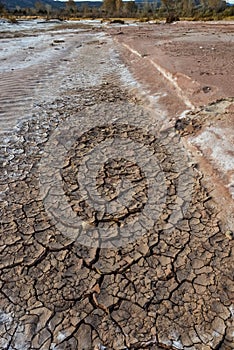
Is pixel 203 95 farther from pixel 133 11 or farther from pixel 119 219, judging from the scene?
pixel 133 11

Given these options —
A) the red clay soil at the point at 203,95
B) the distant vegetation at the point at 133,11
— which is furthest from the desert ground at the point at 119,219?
the distant vegetation at the point at 133,11

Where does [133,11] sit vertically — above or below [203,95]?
above

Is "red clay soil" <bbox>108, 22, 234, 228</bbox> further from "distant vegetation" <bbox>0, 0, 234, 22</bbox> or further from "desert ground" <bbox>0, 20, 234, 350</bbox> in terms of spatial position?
"distant vegetation" <bbox>0, 0, 234, 22</bbox>

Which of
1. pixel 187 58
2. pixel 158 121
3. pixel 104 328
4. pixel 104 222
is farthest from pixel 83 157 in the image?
pixel 187 58

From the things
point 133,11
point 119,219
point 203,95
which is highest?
point 133,11

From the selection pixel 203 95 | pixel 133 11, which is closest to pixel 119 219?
pixel 203 95

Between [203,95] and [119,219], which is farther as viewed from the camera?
[203,95]

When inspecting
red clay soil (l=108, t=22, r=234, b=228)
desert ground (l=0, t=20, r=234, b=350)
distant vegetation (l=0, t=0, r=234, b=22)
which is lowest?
desert ground (l=0, t=20, r=234, b=350)

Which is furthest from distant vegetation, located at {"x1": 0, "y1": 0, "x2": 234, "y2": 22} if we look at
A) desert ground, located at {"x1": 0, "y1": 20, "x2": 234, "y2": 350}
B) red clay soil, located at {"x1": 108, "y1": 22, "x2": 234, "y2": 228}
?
desert ground, located at {"x1": 0, "y1": 20, "x2": 234, "y2": 350}

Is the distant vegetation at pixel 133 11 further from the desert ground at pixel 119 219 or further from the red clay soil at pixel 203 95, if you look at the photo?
the desert ground at pixel 119 219

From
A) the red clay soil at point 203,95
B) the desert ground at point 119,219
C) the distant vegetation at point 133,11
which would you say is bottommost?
the desert ground at point 119,219
